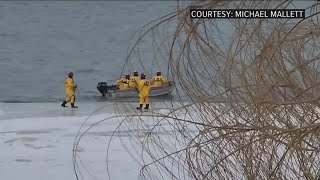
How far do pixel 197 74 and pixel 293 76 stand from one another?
0.64 metres

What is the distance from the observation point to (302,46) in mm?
4500

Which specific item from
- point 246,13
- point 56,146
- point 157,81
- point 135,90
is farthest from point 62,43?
point 246,13

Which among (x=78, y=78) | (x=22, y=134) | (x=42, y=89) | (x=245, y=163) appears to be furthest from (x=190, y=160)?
(x=78, y=78)

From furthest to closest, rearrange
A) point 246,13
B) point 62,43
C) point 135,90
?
point 62,43, point 135,90, point 246,13

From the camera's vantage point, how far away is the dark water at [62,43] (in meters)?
16.2

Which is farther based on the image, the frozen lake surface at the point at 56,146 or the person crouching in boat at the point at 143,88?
the person crouching in boat at the point at 143,88

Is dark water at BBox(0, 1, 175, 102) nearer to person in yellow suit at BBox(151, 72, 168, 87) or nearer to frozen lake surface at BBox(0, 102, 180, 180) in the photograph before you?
person in yellow suit at BBox(151, 72, 168, 87)

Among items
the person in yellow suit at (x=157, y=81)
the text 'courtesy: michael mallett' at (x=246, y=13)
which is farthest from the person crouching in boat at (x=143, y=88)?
the text 'courtesy: michael mallett' at (x=246, y=13)

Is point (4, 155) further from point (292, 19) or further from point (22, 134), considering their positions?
point (292, 19)

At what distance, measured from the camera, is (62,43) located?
24.0 m

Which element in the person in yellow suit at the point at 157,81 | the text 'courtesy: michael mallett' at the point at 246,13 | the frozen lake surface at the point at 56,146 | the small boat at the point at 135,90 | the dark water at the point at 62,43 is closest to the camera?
the text 'courtesy: michael mallett' at the point at 246,13

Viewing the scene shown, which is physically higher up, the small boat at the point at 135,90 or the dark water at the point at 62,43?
the dark water at the point at 62,43

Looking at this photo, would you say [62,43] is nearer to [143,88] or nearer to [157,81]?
[157,81]

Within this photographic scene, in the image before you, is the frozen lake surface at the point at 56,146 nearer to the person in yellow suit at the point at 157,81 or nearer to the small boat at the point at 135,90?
the small boat at the point at 135,90
